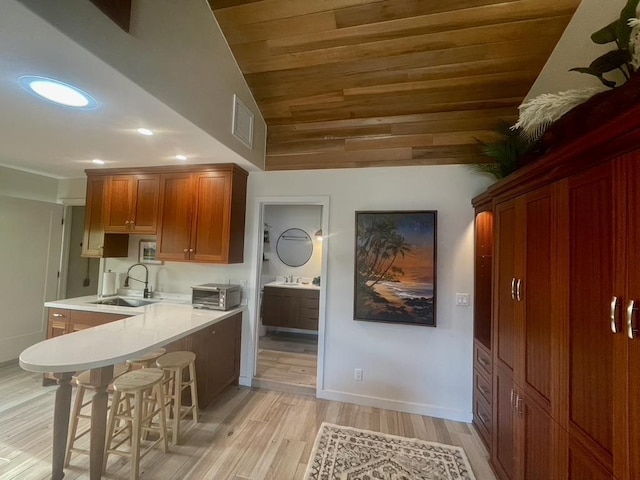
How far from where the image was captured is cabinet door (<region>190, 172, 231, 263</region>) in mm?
2947

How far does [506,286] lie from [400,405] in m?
1.68

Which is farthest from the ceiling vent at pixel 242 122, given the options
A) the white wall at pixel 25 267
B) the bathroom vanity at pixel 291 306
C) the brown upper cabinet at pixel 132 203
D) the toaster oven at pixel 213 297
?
the white wall at pixel 25 267

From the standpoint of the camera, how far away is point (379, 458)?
211cm

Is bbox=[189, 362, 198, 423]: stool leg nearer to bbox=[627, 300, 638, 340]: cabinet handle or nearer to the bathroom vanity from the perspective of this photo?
the bathroom vanity

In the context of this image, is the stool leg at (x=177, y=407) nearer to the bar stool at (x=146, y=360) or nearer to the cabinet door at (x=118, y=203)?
the bar stool at (x=146, y=360)

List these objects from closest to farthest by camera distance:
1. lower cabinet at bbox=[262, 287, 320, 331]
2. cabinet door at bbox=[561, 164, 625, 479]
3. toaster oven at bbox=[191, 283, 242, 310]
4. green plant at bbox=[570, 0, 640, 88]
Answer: cabinet door at bbox=[561, 164, 625, 479]
green plant at bbox=[570, 0, 640, 88]
toaster oven at bbox=[191, 283, 242, 310]
lower cabinet at bbox=[262, 287, 320, 331]

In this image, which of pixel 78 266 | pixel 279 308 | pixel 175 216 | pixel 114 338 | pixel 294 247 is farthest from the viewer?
pixel 294 247

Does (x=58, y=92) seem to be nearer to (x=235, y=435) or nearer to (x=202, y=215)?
(x=202, y=215)

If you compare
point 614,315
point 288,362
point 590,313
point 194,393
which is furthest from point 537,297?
point 288,362

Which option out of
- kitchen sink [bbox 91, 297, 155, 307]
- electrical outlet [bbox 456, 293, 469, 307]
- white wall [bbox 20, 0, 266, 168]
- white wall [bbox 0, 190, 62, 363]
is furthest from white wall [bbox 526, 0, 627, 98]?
white wall [bbox 0, 190, 62, 363]

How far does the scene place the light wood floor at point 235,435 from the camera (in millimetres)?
1932

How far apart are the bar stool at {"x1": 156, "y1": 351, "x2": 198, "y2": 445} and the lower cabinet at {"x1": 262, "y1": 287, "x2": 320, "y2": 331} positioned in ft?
7.17

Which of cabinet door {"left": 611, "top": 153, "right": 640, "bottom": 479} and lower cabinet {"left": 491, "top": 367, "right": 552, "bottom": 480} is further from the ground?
cabinet door {"left": 611, "top": 153, "right": 640, "bottom": 479}

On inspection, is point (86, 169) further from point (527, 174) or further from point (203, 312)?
point (527, 174)
